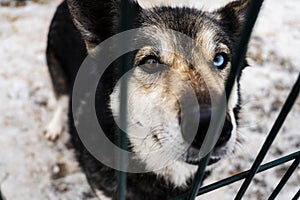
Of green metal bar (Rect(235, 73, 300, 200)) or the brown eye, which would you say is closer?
green metal bar (Rect(235, 73, 300, 200))

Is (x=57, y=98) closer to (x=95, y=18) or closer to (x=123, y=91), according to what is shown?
(x=95, y=18)

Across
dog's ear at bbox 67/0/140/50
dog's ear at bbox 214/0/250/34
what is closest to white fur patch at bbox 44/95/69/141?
dog's ear at bbox 67/0/140/50

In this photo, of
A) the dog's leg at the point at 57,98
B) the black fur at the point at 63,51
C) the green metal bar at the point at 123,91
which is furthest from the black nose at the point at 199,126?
the dog's leg at the point at 57,98

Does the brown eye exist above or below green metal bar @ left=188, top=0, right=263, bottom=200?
below

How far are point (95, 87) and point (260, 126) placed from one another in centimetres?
163

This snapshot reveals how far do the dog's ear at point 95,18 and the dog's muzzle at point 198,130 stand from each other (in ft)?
1.45

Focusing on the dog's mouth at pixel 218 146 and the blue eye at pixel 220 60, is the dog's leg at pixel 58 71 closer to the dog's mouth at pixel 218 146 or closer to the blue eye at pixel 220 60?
the blue eye at pixel 220 60

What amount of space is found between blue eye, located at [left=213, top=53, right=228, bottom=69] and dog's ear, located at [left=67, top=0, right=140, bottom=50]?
1.83 feet

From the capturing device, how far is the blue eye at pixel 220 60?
177cm

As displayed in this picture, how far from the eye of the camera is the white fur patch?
9.14ft

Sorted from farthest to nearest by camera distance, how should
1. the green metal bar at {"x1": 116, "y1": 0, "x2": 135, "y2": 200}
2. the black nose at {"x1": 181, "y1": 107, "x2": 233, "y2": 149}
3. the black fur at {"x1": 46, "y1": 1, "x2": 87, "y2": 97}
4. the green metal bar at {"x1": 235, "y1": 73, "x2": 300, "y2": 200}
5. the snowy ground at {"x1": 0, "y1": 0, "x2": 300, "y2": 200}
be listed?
the snowy ground at {"x1": 0, "y1": 0, "x2": 300, "y2": 200} → the black fur at {"x1": 46, "y1": 1, "x2": 87, "y2": 97} → the black nose at {"x1": 181, "y1": 107, "x2": 233, "y2": 149} → the green metal bar at {"x1": 235, "y1": 73, "x2": 300, "y2": 200} → the green metal bar at {"x1": 116, "y1": 0, "x2": 135, "y2": 200}

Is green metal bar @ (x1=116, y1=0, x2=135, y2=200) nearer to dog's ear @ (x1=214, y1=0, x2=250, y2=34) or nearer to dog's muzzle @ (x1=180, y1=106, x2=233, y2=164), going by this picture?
dog's muzzle @ (x1=180, y1=106, x2=233, y2=164)

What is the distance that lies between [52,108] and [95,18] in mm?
1657

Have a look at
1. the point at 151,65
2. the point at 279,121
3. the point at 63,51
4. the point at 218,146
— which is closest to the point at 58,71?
the point at 63,51
